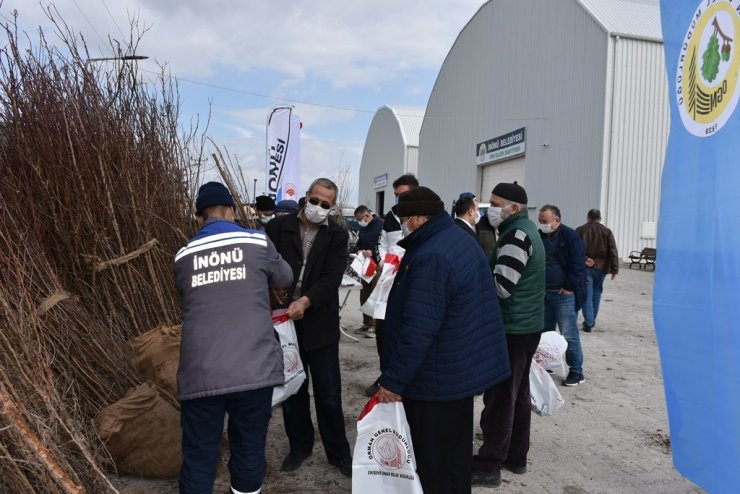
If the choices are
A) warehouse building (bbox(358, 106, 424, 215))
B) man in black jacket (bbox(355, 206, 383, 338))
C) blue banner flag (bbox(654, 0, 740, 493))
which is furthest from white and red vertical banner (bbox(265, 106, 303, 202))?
warehouse building (bbox(358, 106, 424, 215))

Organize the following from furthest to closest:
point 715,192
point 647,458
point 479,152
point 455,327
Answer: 1. point 479,152
2. point 647,458
3. point 455,327
4. point 715,192

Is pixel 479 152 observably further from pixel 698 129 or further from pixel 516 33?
pixel 698 129

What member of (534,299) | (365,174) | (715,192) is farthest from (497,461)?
(365,174)

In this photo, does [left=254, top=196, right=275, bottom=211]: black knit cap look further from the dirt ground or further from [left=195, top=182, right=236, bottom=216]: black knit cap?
[left=195, top=182, right=236, bottom=216]: black knit cap

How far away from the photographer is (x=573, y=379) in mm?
4883

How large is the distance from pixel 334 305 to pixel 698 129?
204 centimetres

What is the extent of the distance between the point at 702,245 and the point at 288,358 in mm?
2166

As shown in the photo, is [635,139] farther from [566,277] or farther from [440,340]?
[440,340]

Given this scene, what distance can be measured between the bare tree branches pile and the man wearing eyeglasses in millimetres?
974

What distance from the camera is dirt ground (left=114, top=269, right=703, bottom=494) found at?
9.90 feet

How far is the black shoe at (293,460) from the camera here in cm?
316

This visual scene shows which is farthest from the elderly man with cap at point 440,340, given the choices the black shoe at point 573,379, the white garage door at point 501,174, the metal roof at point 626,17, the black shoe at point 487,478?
the white garage door at point 501,174

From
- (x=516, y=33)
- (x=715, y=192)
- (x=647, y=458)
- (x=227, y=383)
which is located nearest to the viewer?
(x=715, y=192)

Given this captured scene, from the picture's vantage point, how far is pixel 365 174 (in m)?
38.8
